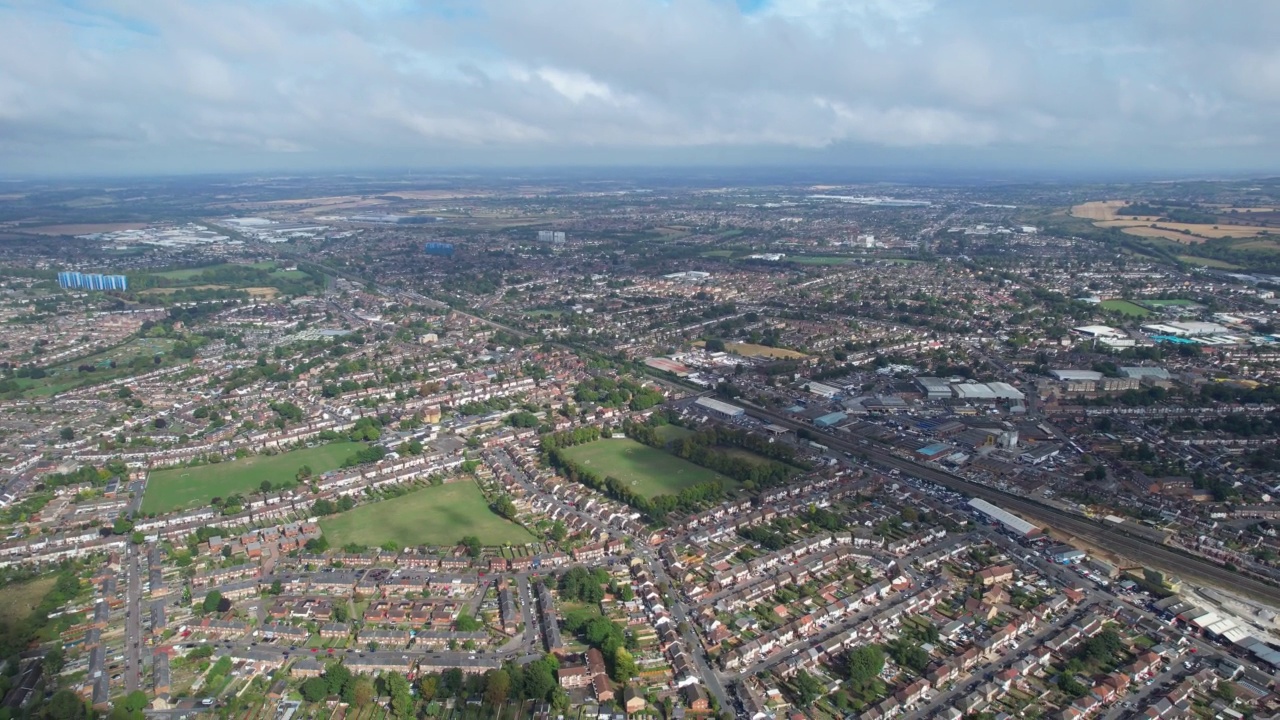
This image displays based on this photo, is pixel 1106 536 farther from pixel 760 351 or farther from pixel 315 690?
pixel 760 351

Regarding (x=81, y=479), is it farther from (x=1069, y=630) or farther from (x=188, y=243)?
(x=188, y=243)

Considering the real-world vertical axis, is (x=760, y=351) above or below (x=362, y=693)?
above

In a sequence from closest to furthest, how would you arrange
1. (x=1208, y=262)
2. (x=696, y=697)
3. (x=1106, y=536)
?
(x=696, y=697), (x=1106, y=536), (x=1208, y=262)

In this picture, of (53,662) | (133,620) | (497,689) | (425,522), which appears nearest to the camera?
(497,689)

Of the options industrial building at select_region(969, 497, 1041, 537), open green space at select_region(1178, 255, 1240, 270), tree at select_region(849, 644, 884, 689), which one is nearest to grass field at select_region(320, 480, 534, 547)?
tree at select_region(849, 644, 884, 689)

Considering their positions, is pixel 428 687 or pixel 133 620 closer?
pixel 428 687

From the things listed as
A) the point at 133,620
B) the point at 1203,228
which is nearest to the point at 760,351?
the point at 133,620
